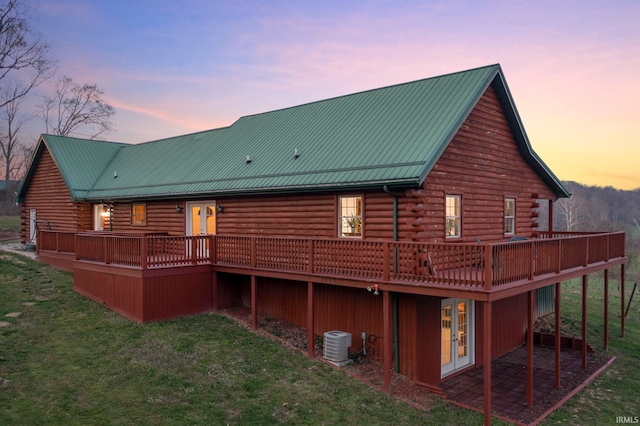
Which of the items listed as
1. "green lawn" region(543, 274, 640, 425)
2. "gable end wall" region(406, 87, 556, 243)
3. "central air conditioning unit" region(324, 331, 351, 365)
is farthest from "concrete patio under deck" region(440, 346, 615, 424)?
"gable end wall" region(406, 87, 556, 243)

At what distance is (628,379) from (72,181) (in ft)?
80.8

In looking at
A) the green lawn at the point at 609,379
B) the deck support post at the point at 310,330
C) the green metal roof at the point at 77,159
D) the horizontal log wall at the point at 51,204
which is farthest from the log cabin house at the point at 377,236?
the green metal roof at the point at 77,159

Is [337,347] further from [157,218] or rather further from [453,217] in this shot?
[157,218]

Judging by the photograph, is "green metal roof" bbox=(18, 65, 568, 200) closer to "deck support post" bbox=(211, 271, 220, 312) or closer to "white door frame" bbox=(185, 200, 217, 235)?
"white door frame" bbox=(185, 200, 217, 235)

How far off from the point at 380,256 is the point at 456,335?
4.19 meters

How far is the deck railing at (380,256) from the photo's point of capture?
10398 millimetres

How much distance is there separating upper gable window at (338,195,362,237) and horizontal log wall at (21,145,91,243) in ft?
50.5

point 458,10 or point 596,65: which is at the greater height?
point 458,10

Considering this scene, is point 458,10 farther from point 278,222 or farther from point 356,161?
point 278,222

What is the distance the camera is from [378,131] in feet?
47.8

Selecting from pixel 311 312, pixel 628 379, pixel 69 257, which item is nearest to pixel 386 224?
pixel 311 312

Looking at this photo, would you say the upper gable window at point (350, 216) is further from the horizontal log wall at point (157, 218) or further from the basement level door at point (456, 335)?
the horizontal log wall at point (157, 218)

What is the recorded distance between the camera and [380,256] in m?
11.7

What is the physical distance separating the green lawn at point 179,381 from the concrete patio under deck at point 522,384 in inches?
15.3
